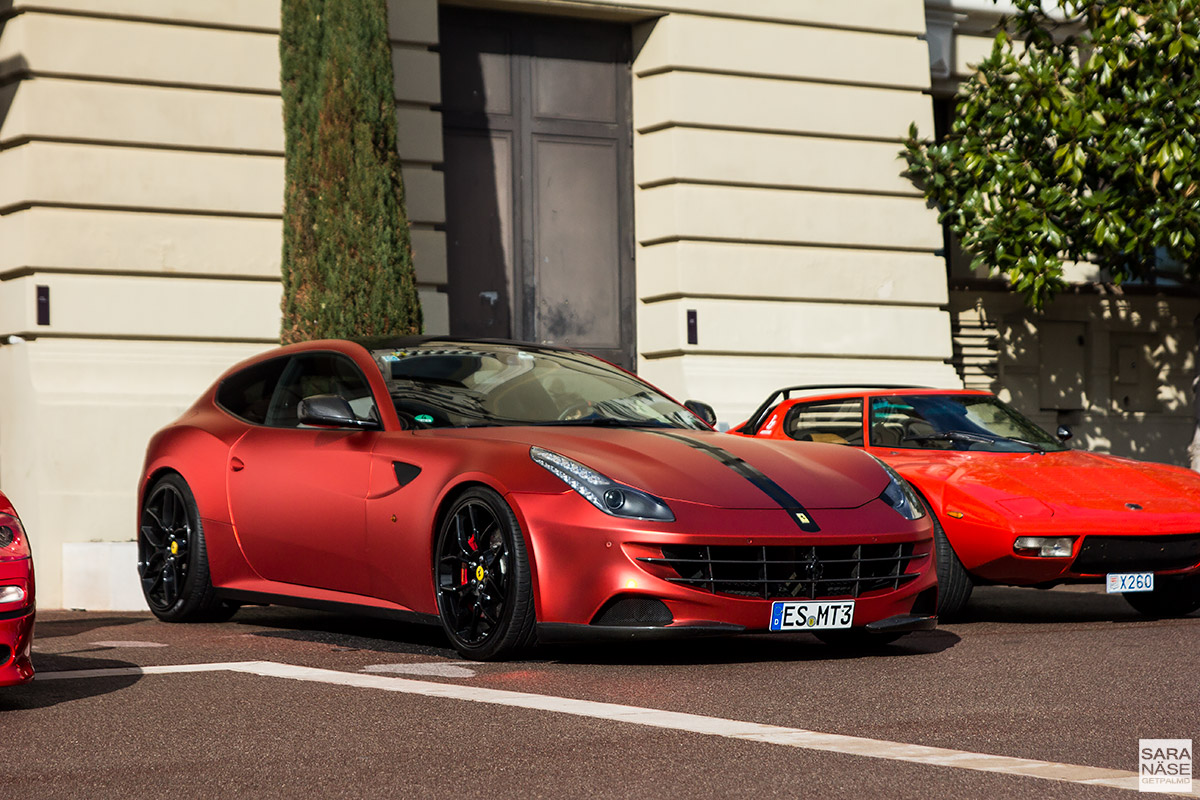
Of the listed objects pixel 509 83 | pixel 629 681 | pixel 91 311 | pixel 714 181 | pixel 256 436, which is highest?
pixel 509 83

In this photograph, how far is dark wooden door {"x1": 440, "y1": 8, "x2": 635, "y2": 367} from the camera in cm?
1481

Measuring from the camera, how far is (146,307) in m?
12.8

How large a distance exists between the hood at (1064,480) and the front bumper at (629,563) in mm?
2457

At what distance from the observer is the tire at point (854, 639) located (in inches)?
294

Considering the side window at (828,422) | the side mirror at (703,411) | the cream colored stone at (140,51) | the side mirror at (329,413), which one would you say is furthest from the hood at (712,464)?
the cream colored stone at (140,51)

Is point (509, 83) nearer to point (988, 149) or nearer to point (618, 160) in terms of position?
point (618, 160)

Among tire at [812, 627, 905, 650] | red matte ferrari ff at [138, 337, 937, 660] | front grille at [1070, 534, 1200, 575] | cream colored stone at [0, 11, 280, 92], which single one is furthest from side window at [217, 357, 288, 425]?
cream colored stone at [0, 11, 280, 92]

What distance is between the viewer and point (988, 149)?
1564 cm

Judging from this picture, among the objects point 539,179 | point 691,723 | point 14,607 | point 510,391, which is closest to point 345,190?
point 539,179

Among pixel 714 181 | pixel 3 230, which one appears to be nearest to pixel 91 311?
pixel 3 230

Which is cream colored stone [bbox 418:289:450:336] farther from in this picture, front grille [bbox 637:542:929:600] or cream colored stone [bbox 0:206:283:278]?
front grille [bbox 637:542:929:600]

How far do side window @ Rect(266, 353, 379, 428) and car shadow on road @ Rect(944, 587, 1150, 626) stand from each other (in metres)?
3.42

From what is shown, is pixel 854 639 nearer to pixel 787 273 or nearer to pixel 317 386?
pixel 317 386

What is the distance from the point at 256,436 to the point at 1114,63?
9583mm
